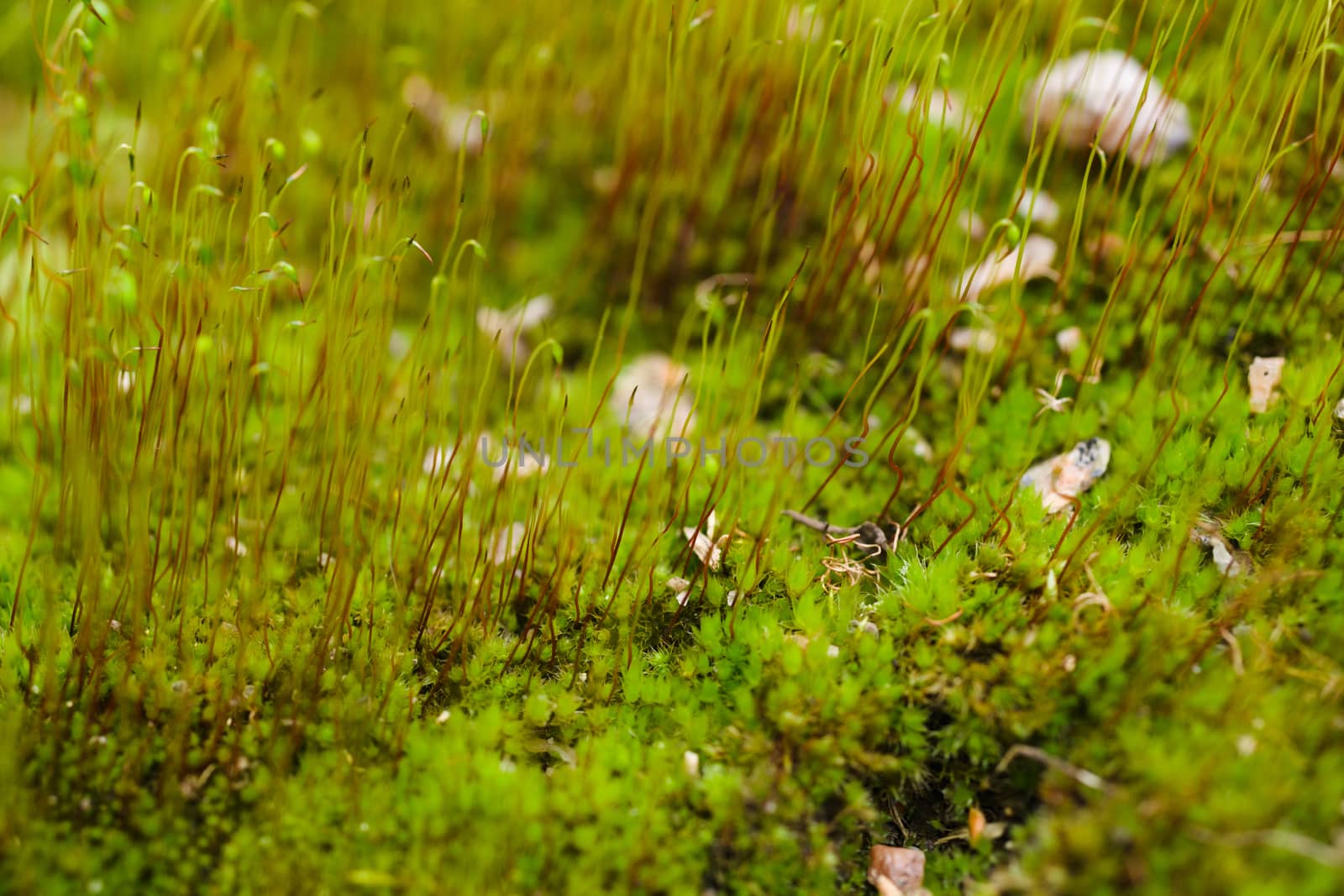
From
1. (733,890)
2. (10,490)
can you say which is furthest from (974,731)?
(10,490)

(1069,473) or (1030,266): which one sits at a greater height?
(1030,266)

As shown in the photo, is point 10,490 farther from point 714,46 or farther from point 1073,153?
point 1073,153

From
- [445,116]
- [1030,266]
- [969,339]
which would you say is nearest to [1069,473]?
[969,339]

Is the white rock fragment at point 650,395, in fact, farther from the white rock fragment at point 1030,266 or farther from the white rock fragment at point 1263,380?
the white rock fragment at point 1263,380

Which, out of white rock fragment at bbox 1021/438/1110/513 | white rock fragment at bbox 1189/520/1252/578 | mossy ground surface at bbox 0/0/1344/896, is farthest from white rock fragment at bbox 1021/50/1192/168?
white rock fragment at bbox 1189/520/1252/578

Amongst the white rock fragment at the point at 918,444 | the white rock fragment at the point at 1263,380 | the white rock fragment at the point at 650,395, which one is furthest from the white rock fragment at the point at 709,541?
the white rock fragment at the point at 1263,380

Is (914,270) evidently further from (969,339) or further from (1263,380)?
(1263,380)
